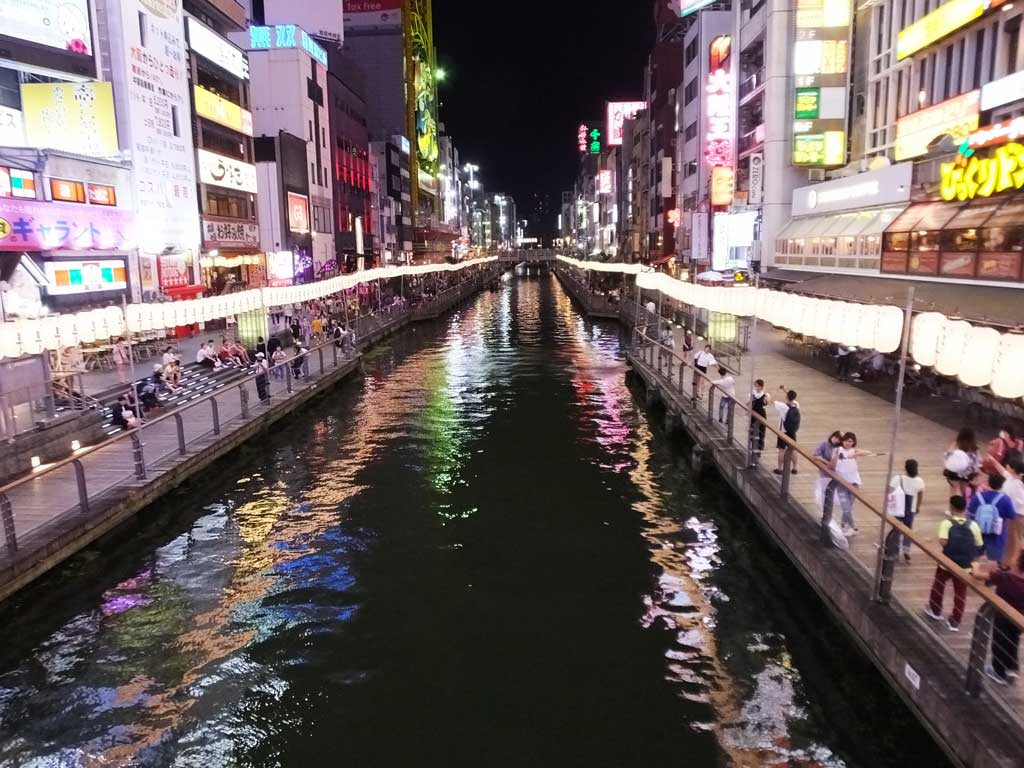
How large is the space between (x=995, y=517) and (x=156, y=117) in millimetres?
39723

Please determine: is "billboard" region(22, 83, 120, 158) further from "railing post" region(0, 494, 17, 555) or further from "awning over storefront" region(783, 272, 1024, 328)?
"awning over storefront" region(783, 272, 1024, 328)

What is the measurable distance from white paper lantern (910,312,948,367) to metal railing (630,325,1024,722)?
93.7 inches

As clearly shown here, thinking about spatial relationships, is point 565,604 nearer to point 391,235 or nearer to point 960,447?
point 960,447

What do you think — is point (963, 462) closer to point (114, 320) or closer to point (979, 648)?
point (979, 648)

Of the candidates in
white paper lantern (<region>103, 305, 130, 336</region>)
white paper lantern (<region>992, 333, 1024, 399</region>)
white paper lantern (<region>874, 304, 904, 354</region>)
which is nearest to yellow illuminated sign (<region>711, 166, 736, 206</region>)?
white paper lantern (<region>874, 304, 904, 354</region>)

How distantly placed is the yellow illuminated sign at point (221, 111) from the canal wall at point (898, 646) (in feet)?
130

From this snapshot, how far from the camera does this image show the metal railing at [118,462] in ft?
45.4

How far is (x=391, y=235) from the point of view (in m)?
96.6

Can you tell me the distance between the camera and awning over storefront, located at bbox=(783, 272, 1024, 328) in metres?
17.1

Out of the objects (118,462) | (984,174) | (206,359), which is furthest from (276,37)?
(984,174)

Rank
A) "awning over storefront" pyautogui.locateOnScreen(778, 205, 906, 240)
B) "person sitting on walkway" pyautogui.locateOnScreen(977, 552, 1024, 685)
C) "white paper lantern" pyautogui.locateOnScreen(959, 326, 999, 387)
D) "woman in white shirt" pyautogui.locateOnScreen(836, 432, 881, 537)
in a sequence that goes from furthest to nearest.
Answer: "awning over storefront" pyautogui.locateOnScreen(778, 205, 906, 240) < "woman in white shirt" pyautogui.locateOnScreen(836, 432, 881, 537) < "white paper lantern" pyautogui.locateOnScreen(959, 326, 999, 387) < "person sitting on walkway" pyautogui.locateOnScreen(977, 552, 1024, 685)

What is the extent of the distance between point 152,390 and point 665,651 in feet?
59.3

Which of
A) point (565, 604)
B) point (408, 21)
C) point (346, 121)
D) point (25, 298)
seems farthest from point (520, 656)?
point (408, 21)

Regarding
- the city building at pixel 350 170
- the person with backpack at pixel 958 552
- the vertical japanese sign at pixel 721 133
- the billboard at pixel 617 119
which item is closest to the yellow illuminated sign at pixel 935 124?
the person with backpack at pixel 958 552
